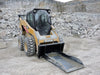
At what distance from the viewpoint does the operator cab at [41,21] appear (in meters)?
5.05

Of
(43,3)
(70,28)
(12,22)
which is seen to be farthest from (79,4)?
(12,22)

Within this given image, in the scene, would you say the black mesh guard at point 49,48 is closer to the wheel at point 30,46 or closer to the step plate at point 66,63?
the step plate at point 66,63

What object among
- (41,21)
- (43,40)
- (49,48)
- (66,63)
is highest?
(41,21)

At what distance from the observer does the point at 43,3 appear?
23.8 meters

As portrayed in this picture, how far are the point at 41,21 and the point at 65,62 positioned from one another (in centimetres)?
214

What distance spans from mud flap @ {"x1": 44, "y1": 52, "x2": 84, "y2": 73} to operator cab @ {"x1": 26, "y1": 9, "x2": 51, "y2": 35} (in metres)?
1.15

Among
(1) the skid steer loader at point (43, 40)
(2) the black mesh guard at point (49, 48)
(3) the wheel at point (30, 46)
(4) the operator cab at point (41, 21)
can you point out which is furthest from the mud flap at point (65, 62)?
(4) the operator cab at point (41, 21)

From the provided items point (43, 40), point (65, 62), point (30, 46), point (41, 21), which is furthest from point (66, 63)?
point (41, 21)

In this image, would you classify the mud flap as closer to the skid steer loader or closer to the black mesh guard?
the skid steer loader

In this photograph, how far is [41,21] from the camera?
16.9ft

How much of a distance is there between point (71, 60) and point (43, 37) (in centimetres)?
145

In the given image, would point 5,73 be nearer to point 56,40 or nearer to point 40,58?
point 40,58

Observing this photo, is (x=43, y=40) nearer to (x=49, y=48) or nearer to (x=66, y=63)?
(x=49, y=48)

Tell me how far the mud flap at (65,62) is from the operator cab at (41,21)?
3.79 feet
